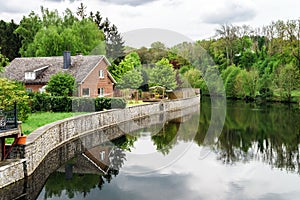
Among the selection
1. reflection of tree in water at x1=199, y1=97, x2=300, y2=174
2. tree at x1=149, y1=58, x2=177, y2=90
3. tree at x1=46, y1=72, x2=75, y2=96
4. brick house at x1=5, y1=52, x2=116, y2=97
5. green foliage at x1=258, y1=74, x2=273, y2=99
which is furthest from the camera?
green foliage at x1=258, y1=74, x2=273, y2=99

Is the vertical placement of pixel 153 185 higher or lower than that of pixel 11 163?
lower

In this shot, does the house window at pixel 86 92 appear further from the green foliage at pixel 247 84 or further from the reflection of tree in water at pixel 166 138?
the green foliage at pixel 247 84

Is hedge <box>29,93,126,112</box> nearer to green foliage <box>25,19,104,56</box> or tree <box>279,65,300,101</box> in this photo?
green foliage <box>25,19,104,56</box>

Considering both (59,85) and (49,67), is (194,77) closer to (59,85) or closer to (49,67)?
(49,67)

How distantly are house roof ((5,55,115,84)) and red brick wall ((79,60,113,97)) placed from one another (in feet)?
1.52

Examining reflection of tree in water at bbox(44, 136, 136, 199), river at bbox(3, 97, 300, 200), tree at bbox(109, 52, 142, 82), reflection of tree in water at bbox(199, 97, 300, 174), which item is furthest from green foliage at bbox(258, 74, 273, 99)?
reflection of tree in water at bbox(44, 136, 136, 199)

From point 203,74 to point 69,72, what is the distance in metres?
27.9

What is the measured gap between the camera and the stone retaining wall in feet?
39.6

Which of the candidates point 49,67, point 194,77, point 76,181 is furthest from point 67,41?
point 76,181

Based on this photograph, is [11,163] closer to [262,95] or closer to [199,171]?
[199,171]

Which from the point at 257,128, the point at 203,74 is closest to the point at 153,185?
the point at 257,128

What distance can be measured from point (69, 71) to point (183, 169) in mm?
17929

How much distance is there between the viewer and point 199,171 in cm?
1362

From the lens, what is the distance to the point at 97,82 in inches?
1205
